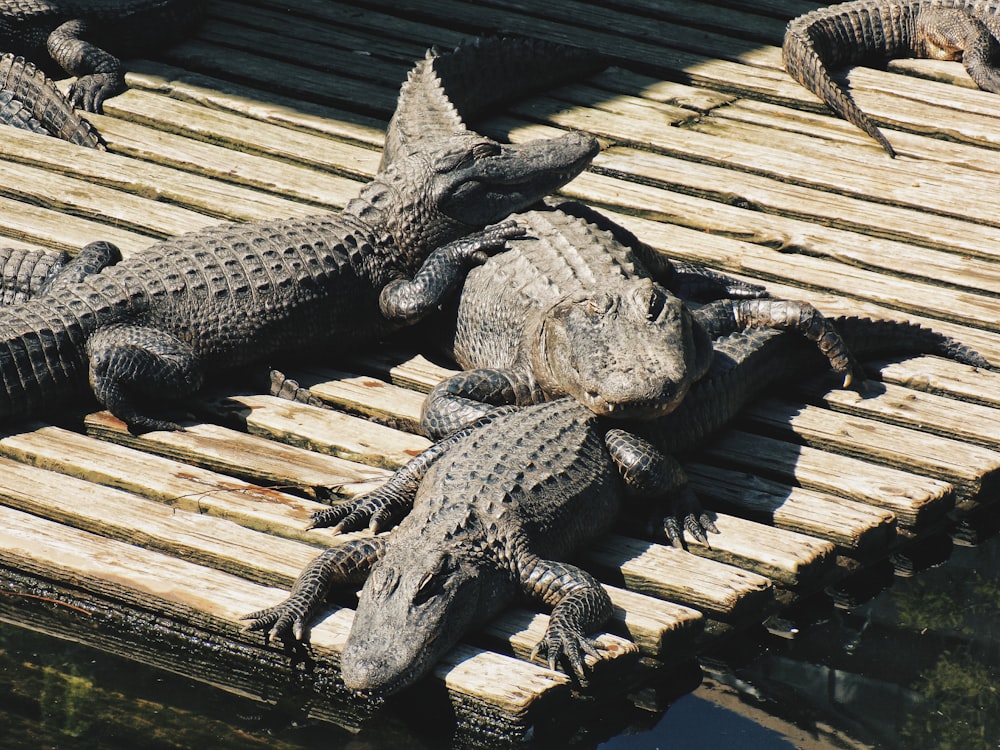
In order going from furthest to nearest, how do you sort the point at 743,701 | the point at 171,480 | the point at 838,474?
the point at 838,474 → the point at 171,480 → the point at 743,701

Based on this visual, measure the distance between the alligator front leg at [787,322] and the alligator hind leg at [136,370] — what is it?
1.72 metres

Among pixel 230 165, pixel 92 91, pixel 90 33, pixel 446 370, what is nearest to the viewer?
pixel 446 370

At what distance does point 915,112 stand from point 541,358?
3175 mm

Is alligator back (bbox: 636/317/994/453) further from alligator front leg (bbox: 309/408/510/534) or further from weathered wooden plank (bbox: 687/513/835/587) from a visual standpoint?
alligator front leg (bbox: 309/408/510/534)

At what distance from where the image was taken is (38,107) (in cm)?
608

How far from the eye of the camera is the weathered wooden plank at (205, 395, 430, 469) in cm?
409

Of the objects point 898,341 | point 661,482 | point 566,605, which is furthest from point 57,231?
point 898,341

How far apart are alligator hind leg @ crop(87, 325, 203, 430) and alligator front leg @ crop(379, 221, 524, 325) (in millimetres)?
786

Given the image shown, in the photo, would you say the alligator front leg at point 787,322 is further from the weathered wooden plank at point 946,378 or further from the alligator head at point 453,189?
the alligator head at point 453,189

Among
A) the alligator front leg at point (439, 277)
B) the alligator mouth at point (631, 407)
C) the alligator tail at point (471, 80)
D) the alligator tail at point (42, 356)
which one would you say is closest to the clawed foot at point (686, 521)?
the alligator mouth at point (631, 407)

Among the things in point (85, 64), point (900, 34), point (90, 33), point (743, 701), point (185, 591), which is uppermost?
point (900, 34)

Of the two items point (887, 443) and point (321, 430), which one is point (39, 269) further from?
point (887, 443)

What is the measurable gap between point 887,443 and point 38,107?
13.3ft

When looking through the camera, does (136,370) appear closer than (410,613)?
No
